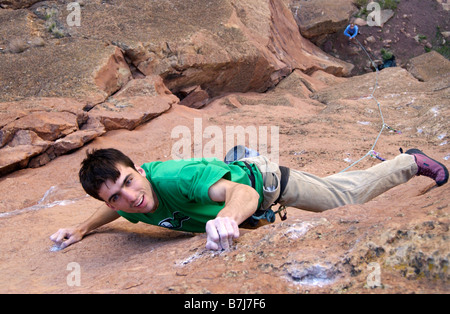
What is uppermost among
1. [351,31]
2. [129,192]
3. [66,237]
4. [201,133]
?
[351,31]

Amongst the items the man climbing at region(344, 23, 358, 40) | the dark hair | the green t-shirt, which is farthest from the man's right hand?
the man climbing at region(344, 23, 358, 40)

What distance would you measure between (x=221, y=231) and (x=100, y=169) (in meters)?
0.66

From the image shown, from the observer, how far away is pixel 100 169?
1.70 m

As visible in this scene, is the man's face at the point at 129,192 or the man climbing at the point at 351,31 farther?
the man climbing at the point at 351,31

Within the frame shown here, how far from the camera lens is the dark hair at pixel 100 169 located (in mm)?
1692

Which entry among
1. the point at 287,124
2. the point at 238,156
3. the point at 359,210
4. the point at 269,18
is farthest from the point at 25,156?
the point at 269,18

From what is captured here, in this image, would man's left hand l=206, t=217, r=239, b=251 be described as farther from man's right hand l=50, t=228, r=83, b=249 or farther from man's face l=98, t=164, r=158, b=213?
man's right hand l=50, t=228, r=83, b=249

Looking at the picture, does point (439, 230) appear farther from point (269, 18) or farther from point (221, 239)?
point (269, 18)

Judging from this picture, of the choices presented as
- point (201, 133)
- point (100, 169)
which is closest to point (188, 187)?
point (100, 169)

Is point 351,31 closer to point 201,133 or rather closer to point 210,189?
point 201,133

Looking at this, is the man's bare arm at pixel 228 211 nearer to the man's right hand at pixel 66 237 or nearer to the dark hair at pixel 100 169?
the dark hair at pixel 100 169

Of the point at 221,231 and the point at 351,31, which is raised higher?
the point at 351,31

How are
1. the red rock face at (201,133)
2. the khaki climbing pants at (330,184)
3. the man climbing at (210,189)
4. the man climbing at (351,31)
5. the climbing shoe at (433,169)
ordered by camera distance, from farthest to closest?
the man climbing at (351,31)
the climbing shoe at (433,169)
the khaki climbing pants at (330,184)
the man climbing at (210,189)
the red rock face at (201,133)

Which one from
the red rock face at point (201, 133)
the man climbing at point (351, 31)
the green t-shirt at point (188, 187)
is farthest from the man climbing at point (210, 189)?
the man climbing at point (351, 31)
